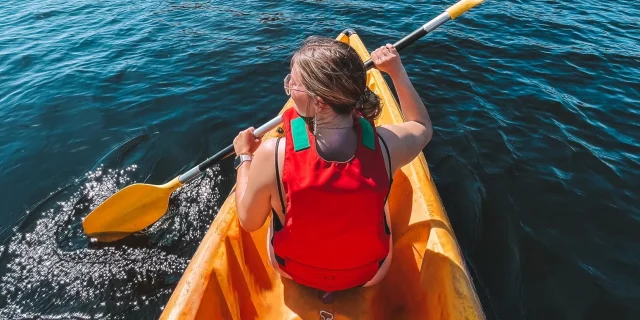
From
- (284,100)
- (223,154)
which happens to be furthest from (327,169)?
(284,100)

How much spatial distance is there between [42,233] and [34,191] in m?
0.88

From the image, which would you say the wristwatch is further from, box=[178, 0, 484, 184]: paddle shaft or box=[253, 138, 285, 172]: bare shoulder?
box=[178, 0, 484, 184]: paddle shaft

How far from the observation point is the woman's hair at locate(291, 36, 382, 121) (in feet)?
5.31

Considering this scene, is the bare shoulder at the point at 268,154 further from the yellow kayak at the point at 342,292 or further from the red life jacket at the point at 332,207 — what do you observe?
the yellow kayak at the point at 342,292

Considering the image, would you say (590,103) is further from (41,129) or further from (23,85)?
(23,85)

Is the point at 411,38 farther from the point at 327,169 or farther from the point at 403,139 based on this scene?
the point at 327,169

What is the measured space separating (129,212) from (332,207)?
9.83 feet

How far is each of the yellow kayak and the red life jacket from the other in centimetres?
38

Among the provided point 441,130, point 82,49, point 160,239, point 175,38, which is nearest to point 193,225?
point 160,239

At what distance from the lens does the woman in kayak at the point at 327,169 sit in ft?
5.45

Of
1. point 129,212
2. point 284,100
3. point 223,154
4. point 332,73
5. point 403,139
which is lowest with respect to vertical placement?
point 129,212

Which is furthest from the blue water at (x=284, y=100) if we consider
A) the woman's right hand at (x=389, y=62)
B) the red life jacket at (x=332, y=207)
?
the woman's right hand at (x=389, y=62)

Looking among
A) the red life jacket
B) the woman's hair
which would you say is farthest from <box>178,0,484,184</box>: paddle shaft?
the woman's hair

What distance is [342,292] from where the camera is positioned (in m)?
2.37
